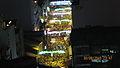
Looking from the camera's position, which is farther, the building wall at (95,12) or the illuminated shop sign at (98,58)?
the building wall at (95,12)

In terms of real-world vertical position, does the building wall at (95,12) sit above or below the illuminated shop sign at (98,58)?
above

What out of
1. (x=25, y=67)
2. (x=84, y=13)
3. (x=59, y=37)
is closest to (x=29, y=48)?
(x=84, y=13)

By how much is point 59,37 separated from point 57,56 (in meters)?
14.1

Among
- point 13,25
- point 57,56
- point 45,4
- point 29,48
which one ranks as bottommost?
point 57,56

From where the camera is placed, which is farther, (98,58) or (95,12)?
(95,12)

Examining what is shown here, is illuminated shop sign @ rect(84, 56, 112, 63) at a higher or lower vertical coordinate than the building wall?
lower

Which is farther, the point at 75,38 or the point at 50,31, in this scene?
the point at 50,31

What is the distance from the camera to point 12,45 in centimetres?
1195

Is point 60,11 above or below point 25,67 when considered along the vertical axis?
above

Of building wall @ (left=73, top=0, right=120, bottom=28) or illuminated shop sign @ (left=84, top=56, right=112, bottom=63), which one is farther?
building wall @ (left=73, top=0, right=120, bottom=28)

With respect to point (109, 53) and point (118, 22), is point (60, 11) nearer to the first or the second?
point (118, 22)

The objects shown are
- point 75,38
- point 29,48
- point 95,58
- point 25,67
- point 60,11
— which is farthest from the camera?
point 60,11

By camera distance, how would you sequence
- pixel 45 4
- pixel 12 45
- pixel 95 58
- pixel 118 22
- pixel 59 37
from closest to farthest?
pixel 95 58 → pixel 118 22 → pixel 12 45 → pixel 59 37 → pixel 45 4

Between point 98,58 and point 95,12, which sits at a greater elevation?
point 95,12
